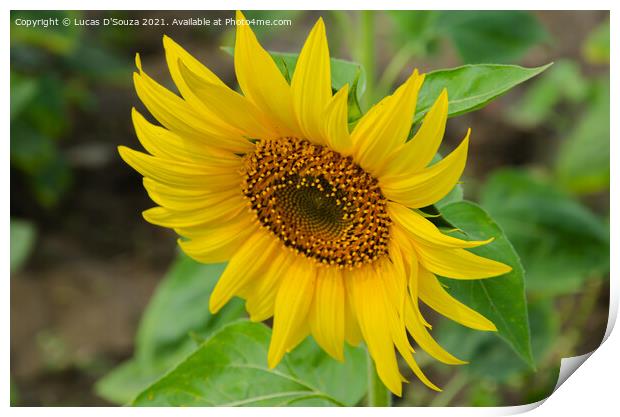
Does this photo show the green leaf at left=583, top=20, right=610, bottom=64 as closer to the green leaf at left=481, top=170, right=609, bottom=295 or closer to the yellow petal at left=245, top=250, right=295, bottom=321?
the green leaf at left=481, top=170, right=609, bottom=295

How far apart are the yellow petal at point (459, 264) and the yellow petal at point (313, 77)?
0.51 feet

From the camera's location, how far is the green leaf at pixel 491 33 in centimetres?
119

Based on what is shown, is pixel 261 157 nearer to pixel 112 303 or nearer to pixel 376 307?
pixel 376 307

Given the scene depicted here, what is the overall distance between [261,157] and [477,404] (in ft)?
2.01

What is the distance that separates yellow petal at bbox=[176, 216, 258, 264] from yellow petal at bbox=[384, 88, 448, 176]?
8.0 inches

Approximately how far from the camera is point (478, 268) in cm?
73

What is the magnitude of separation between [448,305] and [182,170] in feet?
0.94

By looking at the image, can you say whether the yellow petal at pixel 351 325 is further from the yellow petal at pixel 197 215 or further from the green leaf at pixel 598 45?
the green leaf at pixel 598 45

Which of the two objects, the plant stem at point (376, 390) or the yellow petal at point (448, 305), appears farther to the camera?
the plant stem at point (376, 390)

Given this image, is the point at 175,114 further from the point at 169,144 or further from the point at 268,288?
the point at 268,288

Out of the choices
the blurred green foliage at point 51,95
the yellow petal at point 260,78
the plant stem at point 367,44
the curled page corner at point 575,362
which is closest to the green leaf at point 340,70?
the yellow petal at point 260,78
